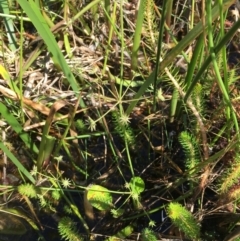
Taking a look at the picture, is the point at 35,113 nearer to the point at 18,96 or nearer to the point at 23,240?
the point at 18,96

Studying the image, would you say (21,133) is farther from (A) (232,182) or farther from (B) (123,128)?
(A) (232,182)

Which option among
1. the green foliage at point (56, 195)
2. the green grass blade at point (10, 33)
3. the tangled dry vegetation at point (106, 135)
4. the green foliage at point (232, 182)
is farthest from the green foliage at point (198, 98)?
the green grass blade at point (10, 33)

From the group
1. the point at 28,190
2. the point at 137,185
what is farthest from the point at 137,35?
the point at 28,190

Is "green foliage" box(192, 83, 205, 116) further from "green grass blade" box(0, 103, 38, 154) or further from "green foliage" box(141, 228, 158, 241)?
"green grass blade" box(0, 103, 38, 154)

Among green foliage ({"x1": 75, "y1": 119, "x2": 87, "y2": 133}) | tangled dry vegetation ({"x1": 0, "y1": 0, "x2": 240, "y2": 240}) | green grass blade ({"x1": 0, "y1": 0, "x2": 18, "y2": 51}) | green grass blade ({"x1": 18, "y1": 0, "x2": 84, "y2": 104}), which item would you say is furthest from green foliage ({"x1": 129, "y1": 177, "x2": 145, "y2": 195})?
green grass blade ({"x1": 0, "y1": 0, "x2": 18, "y2": 51})

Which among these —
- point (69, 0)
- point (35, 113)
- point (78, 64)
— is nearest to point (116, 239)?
point (35, 113)

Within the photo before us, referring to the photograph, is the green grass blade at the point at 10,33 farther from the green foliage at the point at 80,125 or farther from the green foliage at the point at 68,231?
the green foliage at the point at 68,231

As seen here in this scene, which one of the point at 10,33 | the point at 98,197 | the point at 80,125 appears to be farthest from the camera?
the point at 10,33
